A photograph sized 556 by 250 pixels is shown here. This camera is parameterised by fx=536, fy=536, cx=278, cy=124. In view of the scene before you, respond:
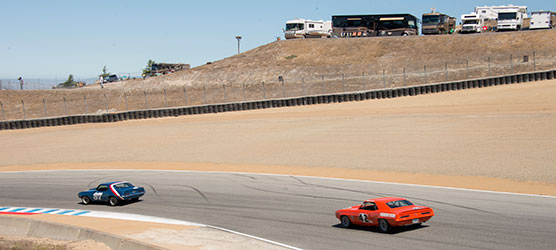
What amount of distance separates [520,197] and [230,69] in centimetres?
5264

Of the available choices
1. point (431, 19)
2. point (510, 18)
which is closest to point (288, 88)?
point (431, 19)

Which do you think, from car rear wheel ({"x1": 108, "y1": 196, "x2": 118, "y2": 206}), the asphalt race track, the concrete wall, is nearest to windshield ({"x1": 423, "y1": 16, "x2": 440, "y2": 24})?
the asphalt race track

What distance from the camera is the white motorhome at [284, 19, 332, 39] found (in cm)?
7356

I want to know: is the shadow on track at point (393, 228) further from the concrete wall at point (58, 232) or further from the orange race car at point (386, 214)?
the concrete wall at point (58, 232)

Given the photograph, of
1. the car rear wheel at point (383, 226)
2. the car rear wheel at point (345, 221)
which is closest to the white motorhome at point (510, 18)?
the car rear wheel at point (345, 221)

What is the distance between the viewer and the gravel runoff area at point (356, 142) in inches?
869

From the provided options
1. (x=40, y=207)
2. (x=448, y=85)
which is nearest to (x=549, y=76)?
(x=448, y=85)

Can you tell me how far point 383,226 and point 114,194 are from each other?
10.3m

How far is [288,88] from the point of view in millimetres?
55312

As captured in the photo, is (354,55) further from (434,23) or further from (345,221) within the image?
(345,221)

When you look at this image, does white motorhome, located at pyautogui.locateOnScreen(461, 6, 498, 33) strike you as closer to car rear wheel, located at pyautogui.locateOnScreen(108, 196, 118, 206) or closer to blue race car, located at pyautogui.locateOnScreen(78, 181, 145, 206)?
blue race car, located at pyautogui.locateOnScreen(78, 181, 145, 206)

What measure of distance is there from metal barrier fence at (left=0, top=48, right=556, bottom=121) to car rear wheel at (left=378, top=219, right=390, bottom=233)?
121 feet

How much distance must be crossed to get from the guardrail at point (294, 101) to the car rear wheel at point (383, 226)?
32.1 meters

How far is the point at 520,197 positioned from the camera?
54.5 feet
